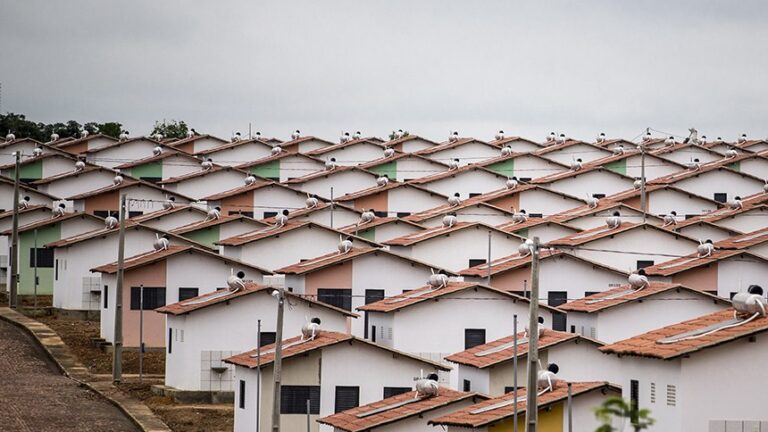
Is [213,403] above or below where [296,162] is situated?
below

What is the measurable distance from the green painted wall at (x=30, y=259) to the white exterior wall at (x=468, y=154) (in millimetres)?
37790

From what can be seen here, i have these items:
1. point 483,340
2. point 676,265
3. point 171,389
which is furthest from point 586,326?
point 171,389

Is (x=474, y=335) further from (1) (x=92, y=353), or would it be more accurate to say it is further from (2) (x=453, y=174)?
(2) (x=453, y=174)

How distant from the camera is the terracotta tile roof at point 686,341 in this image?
32469 millimetres

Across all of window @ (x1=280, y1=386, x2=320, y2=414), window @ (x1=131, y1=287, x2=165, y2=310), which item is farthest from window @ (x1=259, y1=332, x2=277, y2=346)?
window @ (x1=131, y1=287, x2=165, y2=310)

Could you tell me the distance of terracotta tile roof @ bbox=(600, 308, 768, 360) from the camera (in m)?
32.5

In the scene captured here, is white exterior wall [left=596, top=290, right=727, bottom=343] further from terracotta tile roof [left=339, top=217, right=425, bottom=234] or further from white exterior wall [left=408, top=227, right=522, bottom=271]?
terracotta tile roof [left=339, top=217, right=425, bottom=234]

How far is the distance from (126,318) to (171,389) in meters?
9.23

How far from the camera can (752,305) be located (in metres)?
33.8

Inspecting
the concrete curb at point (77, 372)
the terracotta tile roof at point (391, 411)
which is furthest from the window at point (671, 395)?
the concrete curb at point (77, 372)

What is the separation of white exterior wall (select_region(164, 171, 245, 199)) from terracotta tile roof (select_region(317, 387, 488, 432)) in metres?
54.3

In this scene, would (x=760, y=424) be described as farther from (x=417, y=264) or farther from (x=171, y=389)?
(x=417, y=264)

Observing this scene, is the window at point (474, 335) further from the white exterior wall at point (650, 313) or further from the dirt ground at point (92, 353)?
the dirt ground at point (92, 353)

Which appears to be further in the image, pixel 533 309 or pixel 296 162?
pixel 296 162
